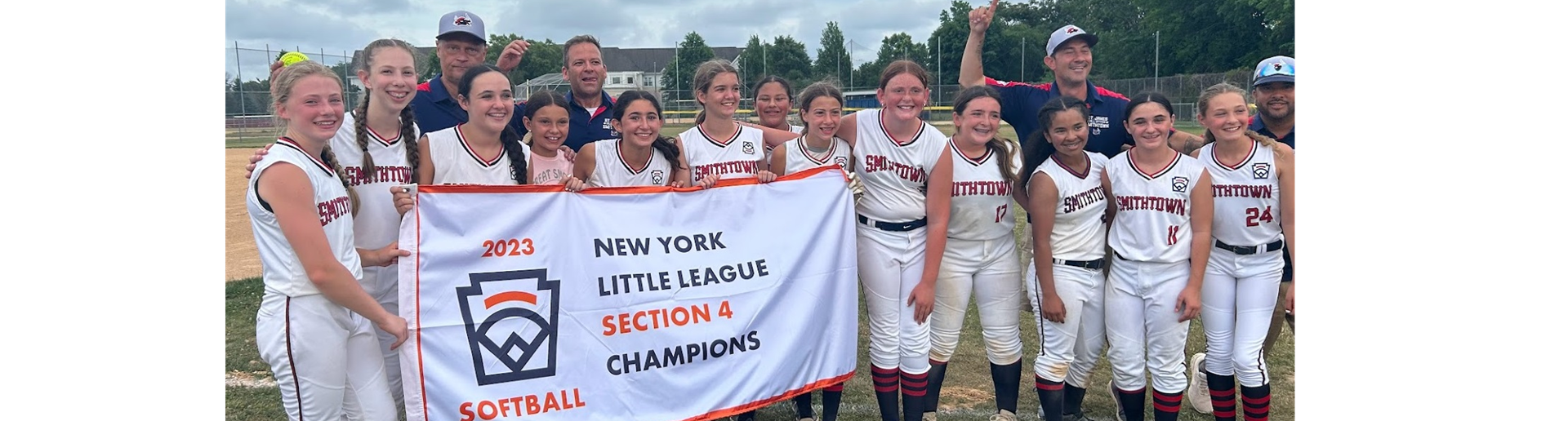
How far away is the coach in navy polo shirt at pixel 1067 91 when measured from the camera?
504 centimetres

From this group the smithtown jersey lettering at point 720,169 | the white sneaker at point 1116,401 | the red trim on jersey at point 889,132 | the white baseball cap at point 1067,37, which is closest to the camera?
the red trim on jersey at point 889,132

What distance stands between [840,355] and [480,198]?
180 cm

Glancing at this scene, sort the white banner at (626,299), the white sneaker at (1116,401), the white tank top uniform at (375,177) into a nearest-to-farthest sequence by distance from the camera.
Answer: the white banner at (626,299), the white tank top uniform at (375,177), the white sneaker at (1116,401)

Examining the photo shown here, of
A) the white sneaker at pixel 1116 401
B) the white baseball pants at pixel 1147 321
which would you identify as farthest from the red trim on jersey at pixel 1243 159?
the white sneaker at pixel 1116 401

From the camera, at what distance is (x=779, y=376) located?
427cm

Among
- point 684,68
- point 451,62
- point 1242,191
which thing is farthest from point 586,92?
point 684,68

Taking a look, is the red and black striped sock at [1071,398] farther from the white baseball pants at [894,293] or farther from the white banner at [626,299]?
the white banner at [626,299]

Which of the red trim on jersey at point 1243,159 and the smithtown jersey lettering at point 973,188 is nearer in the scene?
the red trim on jersey at point 1243,159

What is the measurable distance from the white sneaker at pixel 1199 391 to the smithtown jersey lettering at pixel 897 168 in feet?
7.03

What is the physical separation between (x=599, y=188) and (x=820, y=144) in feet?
3.60

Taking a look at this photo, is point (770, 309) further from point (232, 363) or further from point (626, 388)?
point (232, 363)

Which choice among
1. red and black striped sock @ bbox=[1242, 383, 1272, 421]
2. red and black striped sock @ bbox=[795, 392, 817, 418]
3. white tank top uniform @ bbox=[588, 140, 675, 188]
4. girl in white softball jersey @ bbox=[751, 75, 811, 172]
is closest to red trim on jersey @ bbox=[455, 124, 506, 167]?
white tank top uniform @ bbox=[588, 140, 675, 188]

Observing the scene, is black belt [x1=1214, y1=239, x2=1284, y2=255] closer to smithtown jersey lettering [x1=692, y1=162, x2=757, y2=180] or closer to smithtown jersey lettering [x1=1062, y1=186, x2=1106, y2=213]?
smithtown jersey lettering [x1=1062, y1=186, x2=1106, y2=213]

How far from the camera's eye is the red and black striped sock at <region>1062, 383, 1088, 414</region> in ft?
15.6
